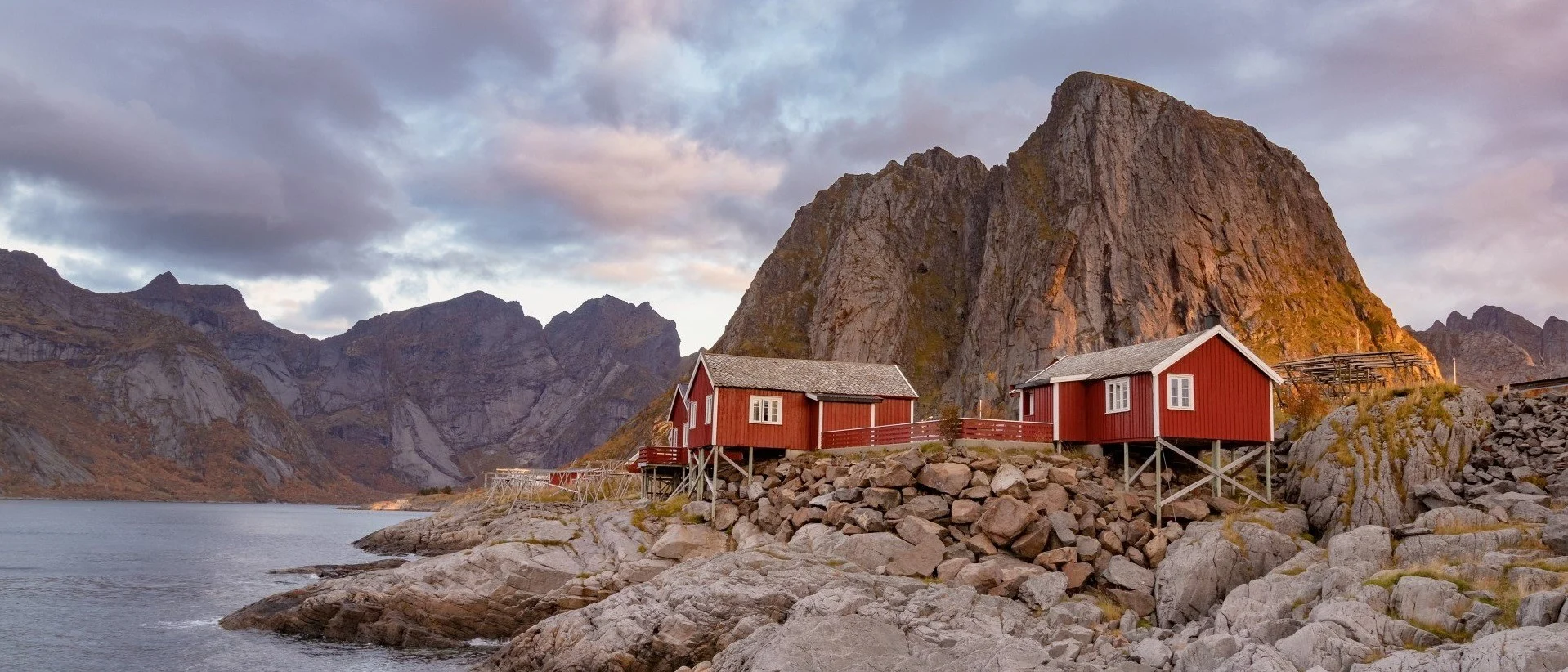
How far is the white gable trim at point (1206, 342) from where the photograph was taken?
4312 centimetres

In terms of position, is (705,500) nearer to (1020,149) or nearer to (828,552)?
(828,552)

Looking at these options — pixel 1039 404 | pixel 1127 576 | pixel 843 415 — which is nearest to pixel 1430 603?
pixel 1127 576

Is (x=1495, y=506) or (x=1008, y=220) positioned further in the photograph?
(x=1008, y=220)

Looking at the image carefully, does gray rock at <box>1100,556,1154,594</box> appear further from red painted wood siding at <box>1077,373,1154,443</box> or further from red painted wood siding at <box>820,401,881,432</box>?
red painted wood siding at <box>820,401,881,432</box>

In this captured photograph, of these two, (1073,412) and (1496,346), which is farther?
(1496,346)

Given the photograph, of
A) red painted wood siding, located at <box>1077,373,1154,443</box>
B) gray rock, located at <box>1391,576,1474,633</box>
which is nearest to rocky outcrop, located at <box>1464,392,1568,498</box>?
red painted wood siding, located at <box>1077,373,1154,443</box>

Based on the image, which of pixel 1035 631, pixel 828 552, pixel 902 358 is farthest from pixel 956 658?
pixel 902 358

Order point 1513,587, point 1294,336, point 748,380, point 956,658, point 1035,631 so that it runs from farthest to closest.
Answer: point 1294,336 → point 748,380 → point 1035,631 → point 956,658 → point 1513,587

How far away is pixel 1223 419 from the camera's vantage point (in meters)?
44.2

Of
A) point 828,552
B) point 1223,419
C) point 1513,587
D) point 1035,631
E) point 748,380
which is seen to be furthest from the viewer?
point 748,380

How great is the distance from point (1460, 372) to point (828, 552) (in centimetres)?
11444

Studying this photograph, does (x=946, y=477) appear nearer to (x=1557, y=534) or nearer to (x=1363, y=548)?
(x=1363, y=548)

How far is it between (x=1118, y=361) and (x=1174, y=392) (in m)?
4.02

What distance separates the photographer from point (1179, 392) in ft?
143
